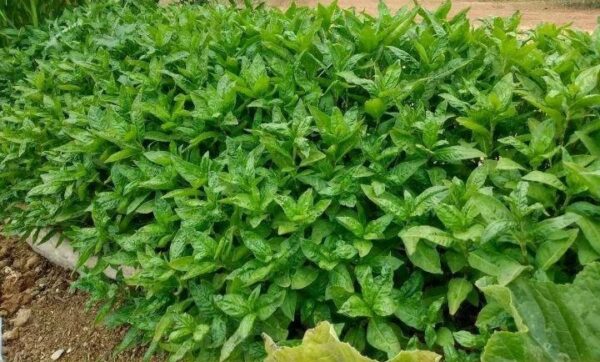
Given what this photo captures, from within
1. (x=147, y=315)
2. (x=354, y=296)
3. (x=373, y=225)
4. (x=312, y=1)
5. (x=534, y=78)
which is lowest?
(x=312, y=1)

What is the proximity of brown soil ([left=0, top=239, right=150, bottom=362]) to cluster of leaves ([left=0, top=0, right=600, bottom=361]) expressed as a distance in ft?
1.39

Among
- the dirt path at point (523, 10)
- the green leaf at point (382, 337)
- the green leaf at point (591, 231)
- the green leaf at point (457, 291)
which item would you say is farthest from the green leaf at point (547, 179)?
the dirt path at point (523, 10)

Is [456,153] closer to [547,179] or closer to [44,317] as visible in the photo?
[547,179]

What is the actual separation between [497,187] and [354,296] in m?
0.54

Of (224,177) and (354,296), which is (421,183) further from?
(224,177)

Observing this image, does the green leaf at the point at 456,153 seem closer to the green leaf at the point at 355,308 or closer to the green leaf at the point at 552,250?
the green leaf at the point at 552,250

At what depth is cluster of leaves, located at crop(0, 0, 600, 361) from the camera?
1.61 meters

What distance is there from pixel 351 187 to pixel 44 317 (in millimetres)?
1989

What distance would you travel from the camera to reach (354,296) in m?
1.68

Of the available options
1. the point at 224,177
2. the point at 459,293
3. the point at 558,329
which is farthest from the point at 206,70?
the point at 558,329

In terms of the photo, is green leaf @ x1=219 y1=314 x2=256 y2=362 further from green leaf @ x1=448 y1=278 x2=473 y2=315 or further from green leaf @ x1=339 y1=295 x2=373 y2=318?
green leaf @ x1=448 y1=278 x2=473 y2=315

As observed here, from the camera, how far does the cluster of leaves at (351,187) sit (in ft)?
5.29

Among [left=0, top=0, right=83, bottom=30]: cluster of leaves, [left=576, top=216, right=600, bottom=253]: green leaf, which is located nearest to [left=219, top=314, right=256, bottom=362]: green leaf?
[left=576, top=216, right=600, bottom=253]: green leaf

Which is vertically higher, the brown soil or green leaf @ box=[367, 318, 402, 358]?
green leaf @ box=[367, 318, 402, 358]
